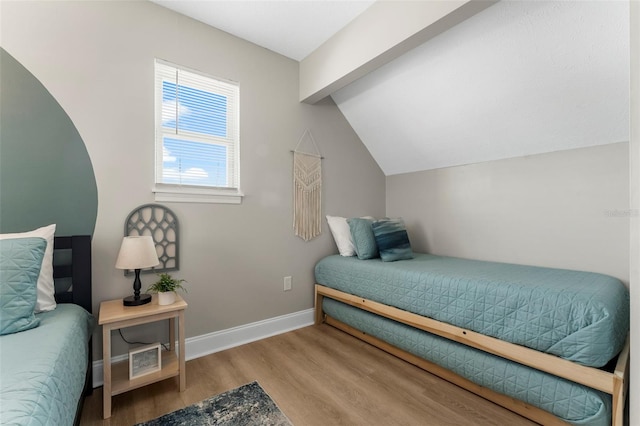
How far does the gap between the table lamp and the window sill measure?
45 cm

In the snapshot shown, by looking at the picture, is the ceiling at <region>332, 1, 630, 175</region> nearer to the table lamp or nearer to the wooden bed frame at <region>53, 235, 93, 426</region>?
the table lamp

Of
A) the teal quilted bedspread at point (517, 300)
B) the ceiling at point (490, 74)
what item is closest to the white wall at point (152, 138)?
the ceiling at point (490, 74)

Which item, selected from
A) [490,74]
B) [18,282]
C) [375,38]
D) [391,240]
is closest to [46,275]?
[18,282]

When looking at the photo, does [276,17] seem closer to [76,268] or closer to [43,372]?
[76,268]

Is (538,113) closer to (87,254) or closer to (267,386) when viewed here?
(267,386)

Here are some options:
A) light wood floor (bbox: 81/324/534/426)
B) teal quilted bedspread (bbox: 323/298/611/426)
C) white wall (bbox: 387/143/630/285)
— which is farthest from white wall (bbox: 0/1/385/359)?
teal quilted bedspread (bbox: 323/298/611/426)

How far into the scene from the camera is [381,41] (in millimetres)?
2078

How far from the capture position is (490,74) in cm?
218

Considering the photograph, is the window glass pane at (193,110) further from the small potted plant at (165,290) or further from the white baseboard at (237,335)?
the white baseboard at (237,335)

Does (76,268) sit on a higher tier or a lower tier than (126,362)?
higher

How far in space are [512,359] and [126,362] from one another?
243 centimetres

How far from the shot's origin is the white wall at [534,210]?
213 cm

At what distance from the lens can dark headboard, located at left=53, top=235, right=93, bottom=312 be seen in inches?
69.7

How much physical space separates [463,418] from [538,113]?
219 cm
